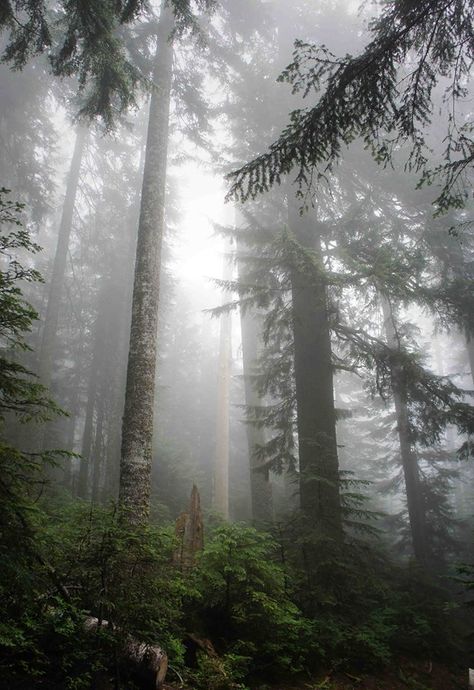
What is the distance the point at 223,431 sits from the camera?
17203mm

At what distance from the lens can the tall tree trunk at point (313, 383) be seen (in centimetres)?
786

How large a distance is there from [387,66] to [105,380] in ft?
57.4

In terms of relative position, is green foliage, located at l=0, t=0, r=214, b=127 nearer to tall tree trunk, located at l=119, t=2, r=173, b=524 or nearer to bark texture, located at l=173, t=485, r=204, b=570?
tall tree trunk, located at l=119, t=2, r=173, b=524

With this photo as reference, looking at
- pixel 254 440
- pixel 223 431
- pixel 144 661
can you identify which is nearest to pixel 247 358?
pixel 223 431

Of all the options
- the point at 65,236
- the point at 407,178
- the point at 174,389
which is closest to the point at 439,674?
the point at 407,178

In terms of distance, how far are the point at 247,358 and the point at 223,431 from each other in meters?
3.22

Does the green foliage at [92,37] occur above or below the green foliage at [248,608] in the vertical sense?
above

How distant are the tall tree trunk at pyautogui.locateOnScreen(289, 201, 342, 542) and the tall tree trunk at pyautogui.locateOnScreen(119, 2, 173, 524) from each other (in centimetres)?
301

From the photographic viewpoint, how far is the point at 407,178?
1202 centimetres

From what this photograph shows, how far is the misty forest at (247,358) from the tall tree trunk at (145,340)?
0.15 feet

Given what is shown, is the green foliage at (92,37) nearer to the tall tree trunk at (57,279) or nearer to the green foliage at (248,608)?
the green foliage at (248,608)

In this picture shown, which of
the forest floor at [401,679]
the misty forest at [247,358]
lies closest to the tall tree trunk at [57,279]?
the misty forest at [247,358]

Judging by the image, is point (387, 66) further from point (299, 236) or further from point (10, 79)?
point (10, 79)

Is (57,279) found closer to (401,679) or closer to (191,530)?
(191,530)
